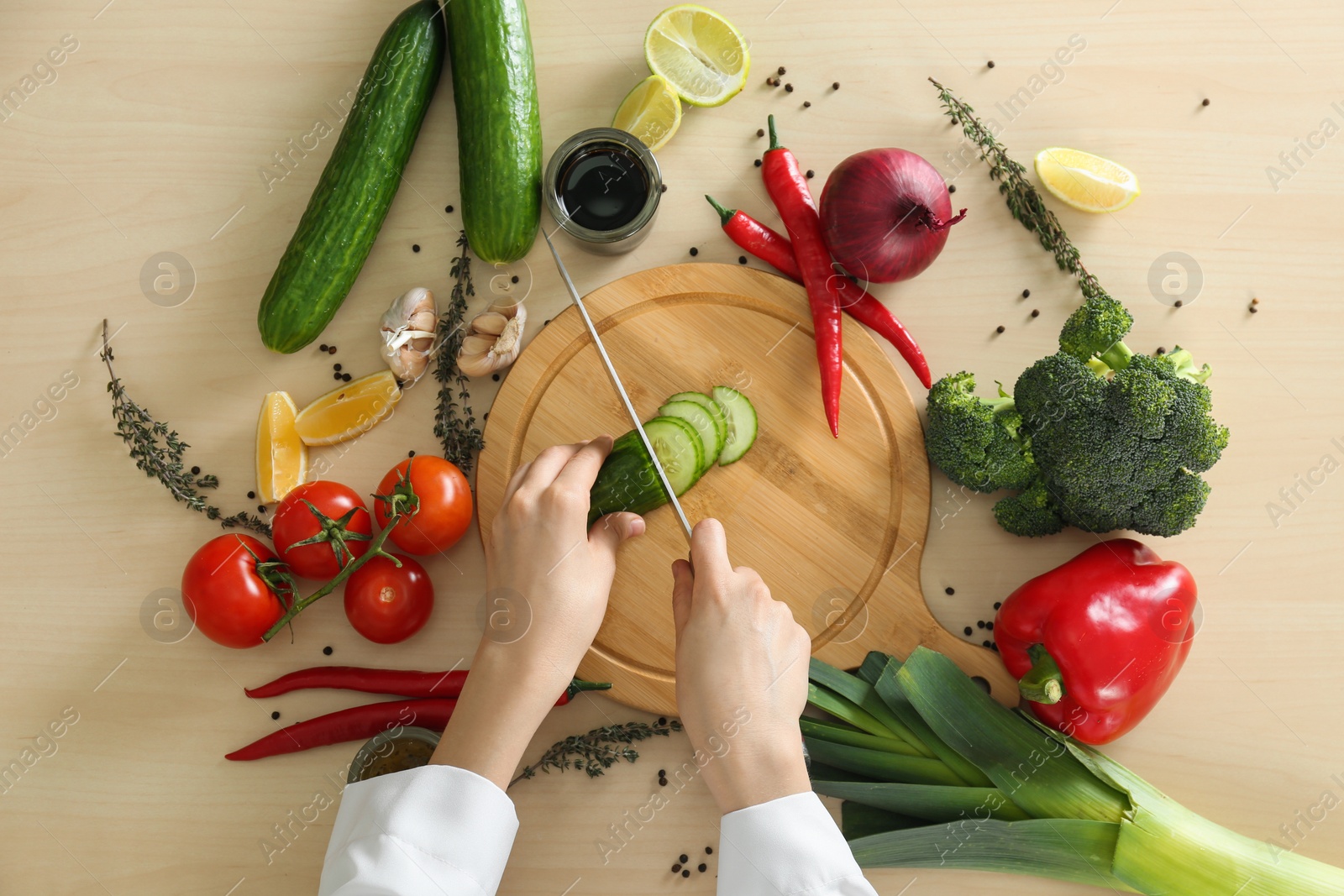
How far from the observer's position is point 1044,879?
207 centimetres

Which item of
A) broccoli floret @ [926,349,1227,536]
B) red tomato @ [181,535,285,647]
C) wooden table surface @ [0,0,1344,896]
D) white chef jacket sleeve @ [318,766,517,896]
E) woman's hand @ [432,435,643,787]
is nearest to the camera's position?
white chef jacket sleeve @ [318,766,517,896]

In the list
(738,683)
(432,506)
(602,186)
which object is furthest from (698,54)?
(738,683)

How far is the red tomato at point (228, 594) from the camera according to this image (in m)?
1.99

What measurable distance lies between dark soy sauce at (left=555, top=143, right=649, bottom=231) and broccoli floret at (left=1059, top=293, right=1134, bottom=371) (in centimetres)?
111

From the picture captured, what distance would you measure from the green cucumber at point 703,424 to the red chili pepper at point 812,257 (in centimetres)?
29

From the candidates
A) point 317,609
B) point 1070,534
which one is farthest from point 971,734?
point 317,609

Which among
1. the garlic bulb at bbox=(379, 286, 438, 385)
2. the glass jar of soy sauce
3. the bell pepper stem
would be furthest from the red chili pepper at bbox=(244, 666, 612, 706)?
the glass jar of soy sauce

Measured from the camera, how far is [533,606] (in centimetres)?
179

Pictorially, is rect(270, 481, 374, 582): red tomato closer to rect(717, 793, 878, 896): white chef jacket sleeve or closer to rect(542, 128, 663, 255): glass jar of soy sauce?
rect(542, 128, 663, 255): glass jar of soy sauce

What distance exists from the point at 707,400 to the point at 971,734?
1041mm

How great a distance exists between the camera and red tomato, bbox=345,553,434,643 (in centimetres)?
200

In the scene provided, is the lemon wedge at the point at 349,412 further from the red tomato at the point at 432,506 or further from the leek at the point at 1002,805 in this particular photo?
the leek at the point at 1002,805

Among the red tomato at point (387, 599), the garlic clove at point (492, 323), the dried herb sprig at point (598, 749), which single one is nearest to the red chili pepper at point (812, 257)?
the garlic clove at point (492, 323)

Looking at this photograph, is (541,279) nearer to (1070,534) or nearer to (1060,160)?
(1060,160)
